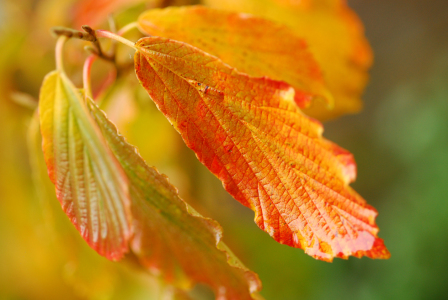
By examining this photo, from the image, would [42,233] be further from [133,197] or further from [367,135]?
[367,135]

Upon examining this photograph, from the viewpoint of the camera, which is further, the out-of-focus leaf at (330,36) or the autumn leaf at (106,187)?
the out-of-focus leaf at (330,36)

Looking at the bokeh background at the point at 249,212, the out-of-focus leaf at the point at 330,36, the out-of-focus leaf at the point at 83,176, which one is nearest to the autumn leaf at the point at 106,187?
the out-of-focus leaf at the point at 83,176

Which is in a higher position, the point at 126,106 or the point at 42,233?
the point at 126,106

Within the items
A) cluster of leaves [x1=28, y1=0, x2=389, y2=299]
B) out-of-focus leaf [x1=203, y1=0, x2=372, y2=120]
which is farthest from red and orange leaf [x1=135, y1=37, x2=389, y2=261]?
out-of-focus leaf [x1=203, y1=0, x2=372, y2=120]

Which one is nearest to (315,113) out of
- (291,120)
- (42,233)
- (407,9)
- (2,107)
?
(291,120)

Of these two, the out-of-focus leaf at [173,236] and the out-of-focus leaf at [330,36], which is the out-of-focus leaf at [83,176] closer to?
the out-of-focus leaf at [173,236]

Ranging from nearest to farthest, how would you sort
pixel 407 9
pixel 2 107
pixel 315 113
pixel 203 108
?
pixel 203 108
pixel 315 113
pixel 2 107
pixel 407 9

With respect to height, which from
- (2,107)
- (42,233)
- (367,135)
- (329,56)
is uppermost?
(329,56)
